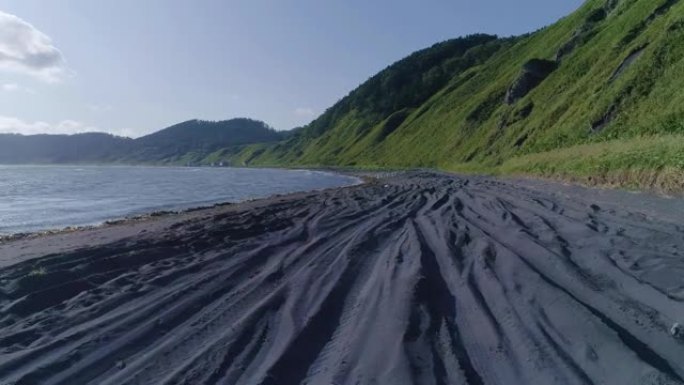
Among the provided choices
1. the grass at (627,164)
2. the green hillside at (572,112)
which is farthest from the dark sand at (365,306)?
→ the green hillside at (572,112)

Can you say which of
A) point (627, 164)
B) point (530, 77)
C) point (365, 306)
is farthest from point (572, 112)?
point (365, 306)

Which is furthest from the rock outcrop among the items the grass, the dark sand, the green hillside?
the dark sand

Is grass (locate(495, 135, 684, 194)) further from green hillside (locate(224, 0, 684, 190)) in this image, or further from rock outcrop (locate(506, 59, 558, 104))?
rock outcrop (locate(506, 59, 558, 104))

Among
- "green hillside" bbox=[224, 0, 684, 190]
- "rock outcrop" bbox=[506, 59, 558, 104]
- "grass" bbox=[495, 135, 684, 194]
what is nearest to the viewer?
"grass" bbox=[495, 135, 684, 194]

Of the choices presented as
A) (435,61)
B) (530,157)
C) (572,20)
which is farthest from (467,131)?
(435,61)

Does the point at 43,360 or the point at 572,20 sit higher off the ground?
the point at 572,20

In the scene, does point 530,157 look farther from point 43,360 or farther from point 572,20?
point 572,20

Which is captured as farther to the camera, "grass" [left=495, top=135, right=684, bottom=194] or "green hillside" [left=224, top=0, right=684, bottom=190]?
"green hillside" [left=224, top=0, right=684, bottom=190]

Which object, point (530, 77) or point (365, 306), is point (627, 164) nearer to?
point (365, 306)
